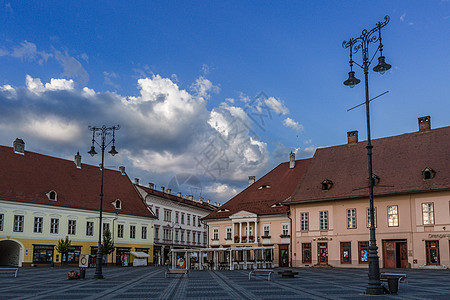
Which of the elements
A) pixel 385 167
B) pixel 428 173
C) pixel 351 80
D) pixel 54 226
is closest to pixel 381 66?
pixel 351 80

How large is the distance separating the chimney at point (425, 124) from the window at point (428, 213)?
8.29 meters

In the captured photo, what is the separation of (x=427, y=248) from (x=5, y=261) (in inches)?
1583

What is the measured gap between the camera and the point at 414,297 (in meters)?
17.0

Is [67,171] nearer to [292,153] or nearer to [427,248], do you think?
[292,153]

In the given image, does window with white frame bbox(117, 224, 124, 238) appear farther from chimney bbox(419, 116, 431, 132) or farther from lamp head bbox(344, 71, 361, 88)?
lamp head bbox(344, 71, 361, 88)

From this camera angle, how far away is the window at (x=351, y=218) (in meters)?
43.2

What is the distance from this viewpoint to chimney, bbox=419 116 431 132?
44.0m

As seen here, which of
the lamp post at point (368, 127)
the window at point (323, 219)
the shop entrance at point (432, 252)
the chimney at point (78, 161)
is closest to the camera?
the lamp post at point (368, 127)

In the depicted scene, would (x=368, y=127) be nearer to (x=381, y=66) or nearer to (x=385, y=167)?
(x=381, y=66)

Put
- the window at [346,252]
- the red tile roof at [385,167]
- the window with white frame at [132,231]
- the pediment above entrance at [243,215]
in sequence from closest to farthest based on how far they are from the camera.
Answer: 1. the red tile roof at [385,167]
2. the window at [346,252]
3. the pediment above entrance at [243,215]
4. the window with white frame at [132,231]

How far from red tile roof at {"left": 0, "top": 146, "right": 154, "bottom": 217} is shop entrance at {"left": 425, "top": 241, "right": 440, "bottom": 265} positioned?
119ft

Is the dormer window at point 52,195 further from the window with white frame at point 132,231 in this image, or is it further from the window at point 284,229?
the window at point 284,229

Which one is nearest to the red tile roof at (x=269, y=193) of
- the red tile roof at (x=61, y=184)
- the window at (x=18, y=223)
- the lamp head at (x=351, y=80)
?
the red tile roof at (x=61, y=184)

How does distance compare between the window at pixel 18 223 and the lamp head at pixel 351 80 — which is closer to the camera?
the lamp head at pixel 351 80
